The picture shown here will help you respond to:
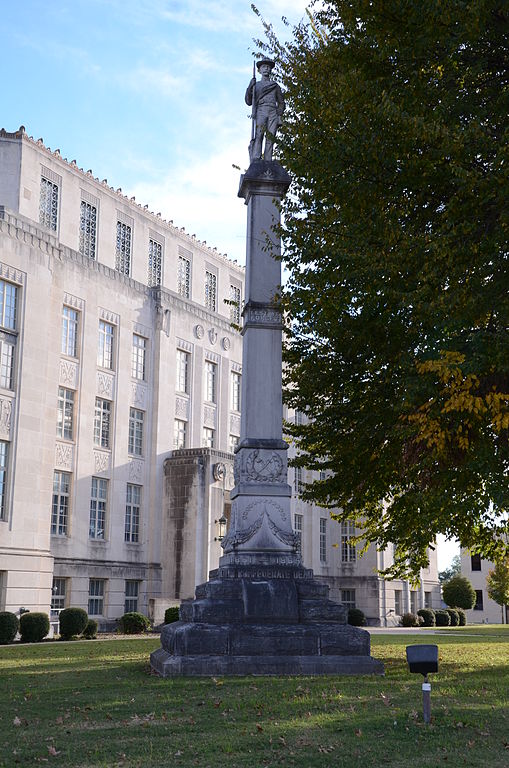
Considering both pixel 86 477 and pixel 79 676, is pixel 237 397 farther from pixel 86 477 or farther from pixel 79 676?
pixel 79 676

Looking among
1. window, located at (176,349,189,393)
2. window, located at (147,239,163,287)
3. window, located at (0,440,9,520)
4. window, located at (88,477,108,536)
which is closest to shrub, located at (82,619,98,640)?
window, located at (0,440,9,520)

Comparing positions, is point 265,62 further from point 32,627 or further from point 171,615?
point 171,615

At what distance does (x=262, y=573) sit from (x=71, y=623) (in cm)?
1822

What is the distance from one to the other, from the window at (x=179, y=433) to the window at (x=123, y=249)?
8110 mm

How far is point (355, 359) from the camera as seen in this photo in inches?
586

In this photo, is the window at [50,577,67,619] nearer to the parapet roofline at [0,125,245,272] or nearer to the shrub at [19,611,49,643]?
the shrub at [19,611,49,643]

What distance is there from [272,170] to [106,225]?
82.2ft

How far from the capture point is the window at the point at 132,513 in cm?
3750

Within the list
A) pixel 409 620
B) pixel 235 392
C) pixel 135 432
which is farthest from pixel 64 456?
pixel 409 620

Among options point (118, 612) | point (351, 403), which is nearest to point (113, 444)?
point (118, 612)

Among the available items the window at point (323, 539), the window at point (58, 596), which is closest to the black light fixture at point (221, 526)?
the window at point (58, 596)

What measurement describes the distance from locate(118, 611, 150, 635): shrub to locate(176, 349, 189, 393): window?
13073 mm

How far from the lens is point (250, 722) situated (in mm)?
7828

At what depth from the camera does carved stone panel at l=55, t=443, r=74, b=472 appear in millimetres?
34016
